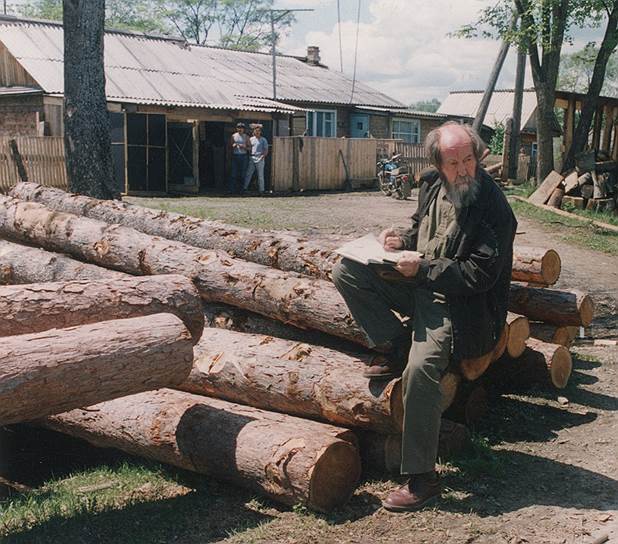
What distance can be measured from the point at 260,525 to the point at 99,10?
9171 millimetres

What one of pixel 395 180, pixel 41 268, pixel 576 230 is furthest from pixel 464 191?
pixel 395 180

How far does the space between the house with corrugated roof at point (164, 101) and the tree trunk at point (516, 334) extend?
16737mm

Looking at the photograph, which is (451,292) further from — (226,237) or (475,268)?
(226,237)

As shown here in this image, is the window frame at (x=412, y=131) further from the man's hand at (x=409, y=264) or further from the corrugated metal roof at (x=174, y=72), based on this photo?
the man's hand at (x=409, y=264)

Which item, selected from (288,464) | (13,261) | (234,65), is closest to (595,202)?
(13,261)

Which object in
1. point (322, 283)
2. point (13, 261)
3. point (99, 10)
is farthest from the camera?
point (99, 10)

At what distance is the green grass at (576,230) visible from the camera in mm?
13414

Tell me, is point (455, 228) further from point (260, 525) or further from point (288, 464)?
point (260, 525)

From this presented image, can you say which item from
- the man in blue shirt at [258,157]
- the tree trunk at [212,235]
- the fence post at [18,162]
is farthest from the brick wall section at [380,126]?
the tree trunk at [212,235]

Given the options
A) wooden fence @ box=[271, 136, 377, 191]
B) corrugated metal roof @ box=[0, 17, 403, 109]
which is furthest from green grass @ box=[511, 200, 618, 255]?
corrugated metal roof @ box=[0, 17, 403, 109]

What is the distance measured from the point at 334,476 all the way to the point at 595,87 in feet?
57.0

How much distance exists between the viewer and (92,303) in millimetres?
4969

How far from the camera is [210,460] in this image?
464cm

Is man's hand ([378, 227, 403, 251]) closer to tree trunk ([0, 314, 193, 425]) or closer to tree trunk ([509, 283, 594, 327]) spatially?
tree trunk ([0, 314, 193, 425])
